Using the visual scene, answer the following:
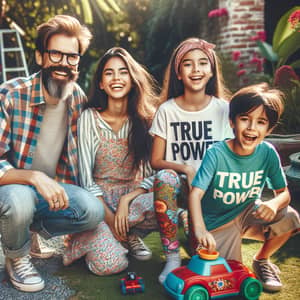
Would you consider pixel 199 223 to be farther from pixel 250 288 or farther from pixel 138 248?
pixel 138 248

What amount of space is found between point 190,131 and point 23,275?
115 cm

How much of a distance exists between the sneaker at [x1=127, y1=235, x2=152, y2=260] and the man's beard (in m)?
0.93

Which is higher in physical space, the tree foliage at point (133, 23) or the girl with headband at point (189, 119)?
the tree foliage at point (133, 23)

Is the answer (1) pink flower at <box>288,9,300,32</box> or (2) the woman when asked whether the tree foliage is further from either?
(2) the woman

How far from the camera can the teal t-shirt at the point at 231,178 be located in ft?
7.09

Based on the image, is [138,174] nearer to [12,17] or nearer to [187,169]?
[187,169]

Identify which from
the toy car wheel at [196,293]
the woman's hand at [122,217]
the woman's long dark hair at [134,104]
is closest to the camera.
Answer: the toy car wheel at [196,293]

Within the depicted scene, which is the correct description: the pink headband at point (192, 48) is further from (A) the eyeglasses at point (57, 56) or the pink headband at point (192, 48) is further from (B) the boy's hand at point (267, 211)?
(B) the boy's hand at point (267, 211)

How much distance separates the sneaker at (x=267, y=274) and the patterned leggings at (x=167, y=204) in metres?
0.42

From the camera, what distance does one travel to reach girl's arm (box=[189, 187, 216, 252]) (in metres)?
1.94

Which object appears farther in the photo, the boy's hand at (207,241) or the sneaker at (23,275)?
the sneaker at (23,275)

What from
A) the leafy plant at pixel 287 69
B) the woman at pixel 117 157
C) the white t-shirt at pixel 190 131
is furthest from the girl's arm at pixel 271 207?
the leafy plant at pixel 287 69

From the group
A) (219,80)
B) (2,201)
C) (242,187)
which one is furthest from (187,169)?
(2,201)

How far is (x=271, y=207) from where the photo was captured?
2.12 m
